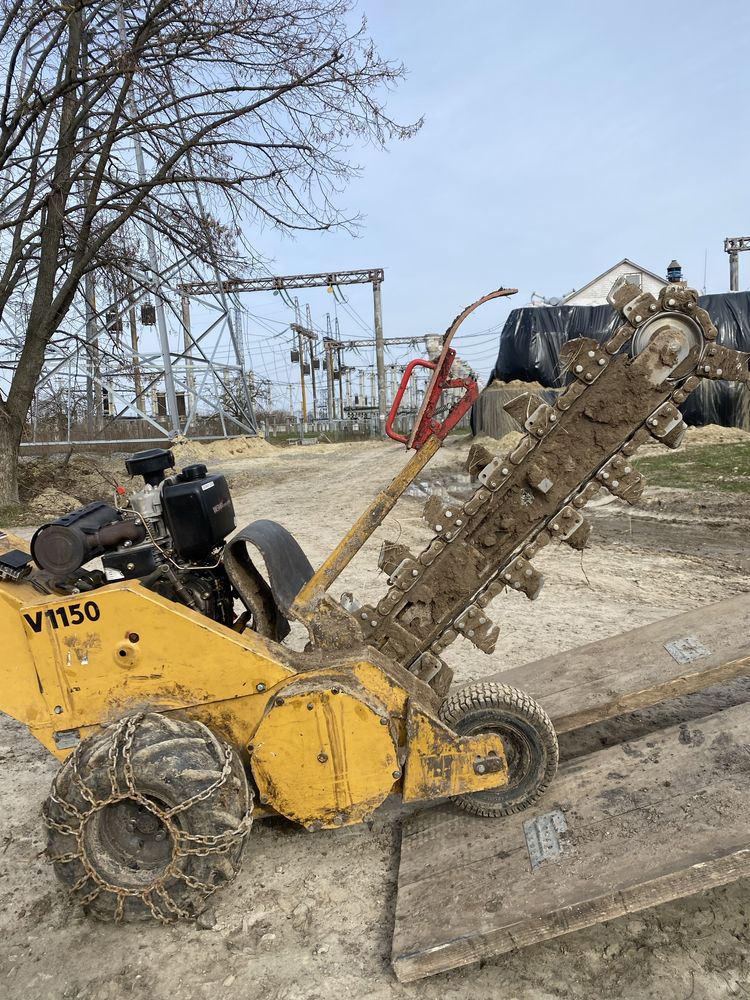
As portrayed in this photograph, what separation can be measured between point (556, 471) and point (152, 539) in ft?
5.99

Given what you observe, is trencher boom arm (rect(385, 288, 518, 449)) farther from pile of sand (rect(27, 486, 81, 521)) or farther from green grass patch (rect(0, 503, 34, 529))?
pile of sand (rect(27, 486, 81, 521))

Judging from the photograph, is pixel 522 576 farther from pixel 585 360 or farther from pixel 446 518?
pixel 585 360

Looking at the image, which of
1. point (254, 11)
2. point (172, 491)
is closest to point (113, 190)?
point (254, 11)

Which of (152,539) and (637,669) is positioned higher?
(152,539)

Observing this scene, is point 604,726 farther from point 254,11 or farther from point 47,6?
point 47,6

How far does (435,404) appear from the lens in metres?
2.91

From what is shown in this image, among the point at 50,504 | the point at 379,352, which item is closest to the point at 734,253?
the point at 379,352

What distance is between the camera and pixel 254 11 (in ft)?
27.2

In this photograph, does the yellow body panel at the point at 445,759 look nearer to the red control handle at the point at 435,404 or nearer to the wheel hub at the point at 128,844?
the wheel hub at the point at 128,844

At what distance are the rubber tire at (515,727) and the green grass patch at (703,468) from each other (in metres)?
8.95

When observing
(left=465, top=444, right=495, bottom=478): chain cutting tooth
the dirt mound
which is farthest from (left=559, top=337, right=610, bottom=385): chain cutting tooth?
the dirt mound

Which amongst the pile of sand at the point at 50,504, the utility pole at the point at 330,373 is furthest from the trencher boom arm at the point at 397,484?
the utility pole at the point at 330,373

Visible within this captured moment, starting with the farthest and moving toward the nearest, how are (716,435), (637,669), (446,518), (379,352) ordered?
(379,352), (716,435), (637,669), (446,518)

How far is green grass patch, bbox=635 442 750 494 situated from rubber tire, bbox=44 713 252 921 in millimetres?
10069
